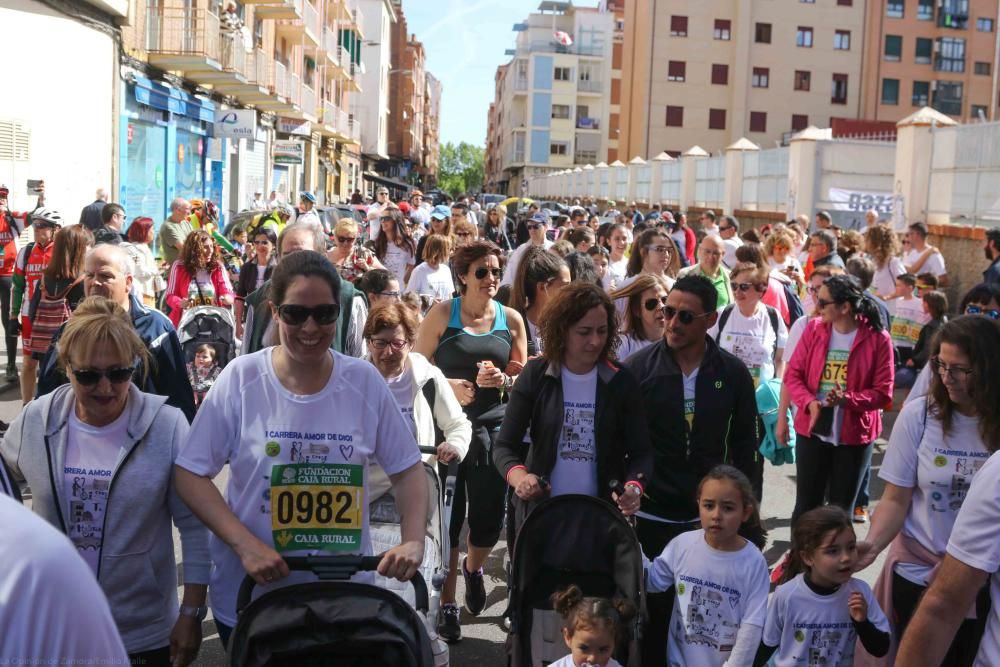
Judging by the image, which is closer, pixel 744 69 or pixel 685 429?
pixel 685 429

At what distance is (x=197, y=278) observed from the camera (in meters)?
9.00

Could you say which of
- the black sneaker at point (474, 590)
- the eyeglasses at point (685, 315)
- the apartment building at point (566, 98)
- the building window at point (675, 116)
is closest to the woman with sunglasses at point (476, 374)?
the black sneaker at point (474, 590)

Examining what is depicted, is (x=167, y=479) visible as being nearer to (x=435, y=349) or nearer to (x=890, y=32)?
(x=435, y=349)

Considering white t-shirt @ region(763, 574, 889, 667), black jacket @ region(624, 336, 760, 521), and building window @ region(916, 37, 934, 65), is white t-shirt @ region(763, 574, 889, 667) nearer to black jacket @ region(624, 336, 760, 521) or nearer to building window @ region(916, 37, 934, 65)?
black jacket @ region(624, 336, 760, 521)

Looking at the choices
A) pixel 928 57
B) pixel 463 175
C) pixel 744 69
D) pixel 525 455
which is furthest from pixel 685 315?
pixel 463 175

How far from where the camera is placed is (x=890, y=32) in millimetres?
69625

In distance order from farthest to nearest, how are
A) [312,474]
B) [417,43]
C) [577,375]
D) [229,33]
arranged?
1. [417,43]
2. [229,33]
3. [577,375]
4. [312,474]

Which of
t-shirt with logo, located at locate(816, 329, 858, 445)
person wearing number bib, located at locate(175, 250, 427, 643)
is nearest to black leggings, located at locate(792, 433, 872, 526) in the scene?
t-shirt with logo, located at locate(816, 329, 858, 445)

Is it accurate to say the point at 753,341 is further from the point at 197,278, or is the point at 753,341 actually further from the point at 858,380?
the point at 197,278

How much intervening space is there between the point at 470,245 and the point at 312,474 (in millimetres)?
3140

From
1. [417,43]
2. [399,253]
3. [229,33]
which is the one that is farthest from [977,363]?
[417,43]

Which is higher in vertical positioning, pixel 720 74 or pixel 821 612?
pixel 720 74

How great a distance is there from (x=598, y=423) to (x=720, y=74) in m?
67.1

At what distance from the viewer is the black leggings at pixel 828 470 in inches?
251
